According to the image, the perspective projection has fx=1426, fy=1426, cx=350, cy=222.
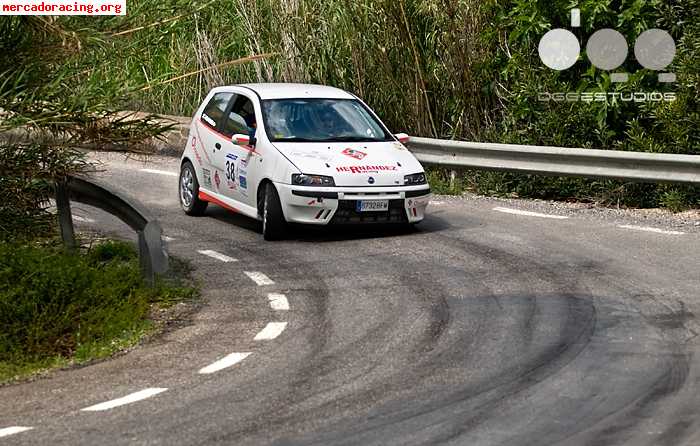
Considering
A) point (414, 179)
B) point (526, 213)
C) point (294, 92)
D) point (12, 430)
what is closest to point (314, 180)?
point (414, 179)

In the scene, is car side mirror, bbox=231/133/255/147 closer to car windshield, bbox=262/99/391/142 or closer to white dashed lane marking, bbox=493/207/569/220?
car windshield, bbox=262/99/391/142

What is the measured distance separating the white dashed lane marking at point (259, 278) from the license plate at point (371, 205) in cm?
195

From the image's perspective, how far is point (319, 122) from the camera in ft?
54.1

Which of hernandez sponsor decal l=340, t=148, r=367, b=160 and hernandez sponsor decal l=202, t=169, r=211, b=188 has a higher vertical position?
hernandez sponsor decal l=340, t=148, r=367, b=160

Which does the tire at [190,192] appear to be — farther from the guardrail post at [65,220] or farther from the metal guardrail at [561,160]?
the guardrail post at [65,220]

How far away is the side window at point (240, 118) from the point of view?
16.7 m

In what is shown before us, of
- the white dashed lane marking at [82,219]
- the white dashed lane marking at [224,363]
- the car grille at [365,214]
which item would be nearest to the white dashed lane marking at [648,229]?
the car grille at [365,214]

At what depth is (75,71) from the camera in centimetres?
1198

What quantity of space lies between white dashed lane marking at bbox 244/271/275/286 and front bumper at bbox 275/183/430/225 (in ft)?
5.64

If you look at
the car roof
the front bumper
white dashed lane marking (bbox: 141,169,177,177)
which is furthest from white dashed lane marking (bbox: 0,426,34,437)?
white dashed lane marking (bbox: 141,169,177,177)

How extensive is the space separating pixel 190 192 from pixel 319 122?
2.19 meters

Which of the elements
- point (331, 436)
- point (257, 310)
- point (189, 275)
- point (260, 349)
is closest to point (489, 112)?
point (189, 275)

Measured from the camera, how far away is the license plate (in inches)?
604

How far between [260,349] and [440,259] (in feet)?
13.2
